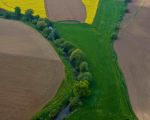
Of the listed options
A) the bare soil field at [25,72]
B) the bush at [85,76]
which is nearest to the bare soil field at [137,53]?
the bush at [85,76]

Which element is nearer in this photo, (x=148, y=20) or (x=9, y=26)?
(x=9, y=26)

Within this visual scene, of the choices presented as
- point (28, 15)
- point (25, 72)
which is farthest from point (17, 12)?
point (25, 72)

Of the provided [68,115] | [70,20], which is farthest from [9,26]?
[68,115]

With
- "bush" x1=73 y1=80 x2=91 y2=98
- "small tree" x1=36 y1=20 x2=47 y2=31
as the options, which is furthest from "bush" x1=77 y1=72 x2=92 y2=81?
"small tree" x1=36 y1=20 x2=47 y2=31

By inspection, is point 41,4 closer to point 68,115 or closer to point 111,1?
point 111,1

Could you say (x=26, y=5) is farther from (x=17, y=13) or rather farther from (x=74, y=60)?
(x=74, y=60)

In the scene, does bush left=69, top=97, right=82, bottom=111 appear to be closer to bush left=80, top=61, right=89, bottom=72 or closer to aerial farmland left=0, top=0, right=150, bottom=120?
aerial farmland left=0, top=0, right=150, bottom=120

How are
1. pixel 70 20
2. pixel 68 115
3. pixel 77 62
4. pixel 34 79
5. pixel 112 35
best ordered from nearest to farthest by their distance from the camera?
pixel 68 115
pixel 34 79
pixel 77 62
pixel 112 35
pixel 70 20
